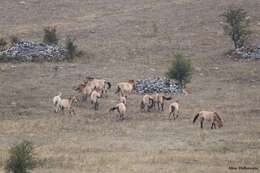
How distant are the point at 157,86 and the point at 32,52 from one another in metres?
13.4

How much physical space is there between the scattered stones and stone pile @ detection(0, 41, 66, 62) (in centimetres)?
1076

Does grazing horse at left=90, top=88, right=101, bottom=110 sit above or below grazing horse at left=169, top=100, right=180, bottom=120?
above

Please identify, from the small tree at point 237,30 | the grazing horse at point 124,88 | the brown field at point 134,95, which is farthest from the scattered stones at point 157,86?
the small tree at point 237,30

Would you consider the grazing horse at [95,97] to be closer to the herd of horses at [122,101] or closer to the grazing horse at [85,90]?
the herd of horses at [122,101]

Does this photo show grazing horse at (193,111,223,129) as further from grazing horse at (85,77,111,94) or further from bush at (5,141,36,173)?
bush at (5,141,36,173)

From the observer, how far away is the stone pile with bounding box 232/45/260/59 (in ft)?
165

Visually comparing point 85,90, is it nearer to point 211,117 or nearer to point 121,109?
point 121,109

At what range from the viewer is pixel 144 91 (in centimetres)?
3959

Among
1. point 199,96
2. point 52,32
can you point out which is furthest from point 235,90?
point 52,32

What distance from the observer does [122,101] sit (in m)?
35.3

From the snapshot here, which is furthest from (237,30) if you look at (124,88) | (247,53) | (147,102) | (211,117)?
(211,117)

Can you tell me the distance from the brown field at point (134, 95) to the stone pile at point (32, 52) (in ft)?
4.71

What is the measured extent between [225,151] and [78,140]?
6540mm

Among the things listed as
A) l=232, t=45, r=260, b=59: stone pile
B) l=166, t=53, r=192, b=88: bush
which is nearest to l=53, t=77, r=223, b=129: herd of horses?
l=166, t=53, r=192, b=88: bush
